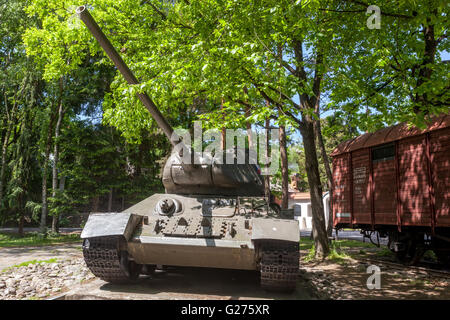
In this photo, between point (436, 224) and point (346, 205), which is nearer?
point (436, 224)

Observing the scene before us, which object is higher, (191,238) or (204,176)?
(204,176)

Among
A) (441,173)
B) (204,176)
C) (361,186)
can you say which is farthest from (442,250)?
(204,176)

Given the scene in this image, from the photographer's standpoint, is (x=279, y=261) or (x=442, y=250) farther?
(x=442, y=250)

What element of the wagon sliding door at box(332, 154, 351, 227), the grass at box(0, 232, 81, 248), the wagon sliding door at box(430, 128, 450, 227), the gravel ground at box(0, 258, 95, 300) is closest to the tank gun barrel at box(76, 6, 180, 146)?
the gravel ground at box(0, 258, 95, 300)

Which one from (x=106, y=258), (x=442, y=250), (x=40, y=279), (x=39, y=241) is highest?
(x=106, y=258)

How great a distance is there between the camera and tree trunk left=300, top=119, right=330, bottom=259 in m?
11.0

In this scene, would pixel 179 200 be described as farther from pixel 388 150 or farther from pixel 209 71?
pixel 388 150

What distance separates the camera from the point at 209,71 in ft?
26.2

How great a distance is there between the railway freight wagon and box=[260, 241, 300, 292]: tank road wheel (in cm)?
433

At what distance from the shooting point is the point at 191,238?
5.79 meters

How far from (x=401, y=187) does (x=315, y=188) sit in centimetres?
242

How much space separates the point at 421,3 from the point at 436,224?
15.1 feet

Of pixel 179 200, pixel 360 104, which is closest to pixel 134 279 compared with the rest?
pixel 179 200

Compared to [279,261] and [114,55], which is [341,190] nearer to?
[279,261]
